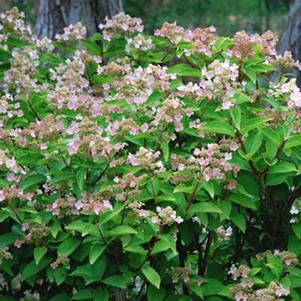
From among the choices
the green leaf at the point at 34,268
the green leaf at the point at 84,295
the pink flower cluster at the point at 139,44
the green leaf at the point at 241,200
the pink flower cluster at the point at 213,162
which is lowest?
the green leaf at the point at 84,295

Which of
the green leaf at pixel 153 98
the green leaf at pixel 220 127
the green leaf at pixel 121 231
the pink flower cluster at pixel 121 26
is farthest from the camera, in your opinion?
the pink flower cluster at pixel 121 26

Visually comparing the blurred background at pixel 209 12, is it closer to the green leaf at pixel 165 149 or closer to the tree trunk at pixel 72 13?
the tree trunk at pixel 72 13

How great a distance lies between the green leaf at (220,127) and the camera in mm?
2334

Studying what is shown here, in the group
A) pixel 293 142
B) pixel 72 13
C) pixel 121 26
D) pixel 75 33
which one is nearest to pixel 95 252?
pixel 293 142

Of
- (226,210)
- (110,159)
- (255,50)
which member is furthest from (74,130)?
(255,50)

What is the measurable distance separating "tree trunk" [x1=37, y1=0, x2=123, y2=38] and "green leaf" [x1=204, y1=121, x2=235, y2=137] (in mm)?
2386

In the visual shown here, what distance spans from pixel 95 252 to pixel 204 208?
37 centimetres

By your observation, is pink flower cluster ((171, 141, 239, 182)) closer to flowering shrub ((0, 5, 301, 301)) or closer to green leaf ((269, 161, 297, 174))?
flowering shrub ((0, 5, 301, 301))

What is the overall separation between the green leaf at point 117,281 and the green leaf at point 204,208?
0.31 m

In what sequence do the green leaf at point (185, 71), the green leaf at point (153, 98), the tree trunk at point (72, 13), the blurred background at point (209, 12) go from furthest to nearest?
the blurred background at point (209, 12) < the tree trunk at point (72, 13) < the green leaf at point (185, 71) < the green leaf at point (153, 98)

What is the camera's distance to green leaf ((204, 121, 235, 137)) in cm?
233

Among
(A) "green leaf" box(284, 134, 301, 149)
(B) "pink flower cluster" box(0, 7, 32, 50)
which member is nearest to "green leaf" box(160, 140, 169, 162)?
(A) "green leaf" box(284, 134, 301, 149)

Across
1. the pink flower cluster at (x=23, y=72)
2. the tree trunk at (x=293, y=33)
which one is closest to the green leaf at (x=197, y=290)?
the pink flower cluster at (x=23, y=72)

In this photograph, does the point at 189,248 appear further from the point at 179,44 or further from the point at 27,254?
the point at 179,44
